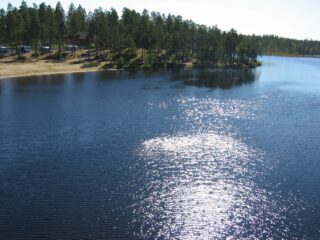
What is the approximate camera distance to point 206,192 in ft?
179

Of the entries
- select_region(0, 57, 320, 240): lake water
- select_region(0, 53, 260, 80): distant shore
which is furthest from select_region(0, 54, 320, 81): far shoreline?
select_region(0, 57, 320, 240): lake water

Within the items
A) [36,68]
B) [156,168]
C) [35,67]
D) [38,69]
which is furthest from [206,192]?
[35,67]

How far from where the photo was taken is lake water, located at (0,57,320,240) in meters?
44.9

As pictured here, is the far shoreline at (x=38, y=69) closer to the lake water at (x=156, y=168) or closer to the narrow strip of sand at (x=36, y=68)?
the narrow strip of sand at (x=36, y=68)

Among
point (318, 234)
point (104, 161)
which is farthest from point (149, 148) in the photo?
point (318, 234)

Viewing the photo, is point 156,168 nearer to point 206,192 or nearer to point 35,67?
point 206,192

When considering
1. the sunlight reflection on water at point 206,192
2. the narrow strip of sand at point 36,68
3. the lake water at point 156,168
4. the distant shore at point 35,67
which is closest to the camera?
the sunlight reflection on water at point 206,192

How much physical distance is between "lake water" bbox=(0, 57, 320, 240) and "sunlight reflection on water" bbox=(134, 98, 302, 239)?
177 mm

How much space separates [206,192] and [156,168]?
36.9 feet

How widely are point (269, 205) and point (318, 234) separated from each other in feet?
26.9

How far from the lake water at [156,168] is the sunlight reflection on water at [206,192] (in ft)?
0.58

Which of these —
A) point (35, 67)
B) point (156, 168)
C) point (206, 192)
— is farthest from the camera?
point (35, 67)

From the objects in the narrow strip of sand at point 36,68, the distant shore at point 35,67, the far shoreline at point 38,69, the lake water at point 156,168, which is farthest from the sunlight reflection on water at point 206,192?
the distant shore at point 35,67

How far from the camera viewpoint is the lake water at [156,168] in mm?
44938
